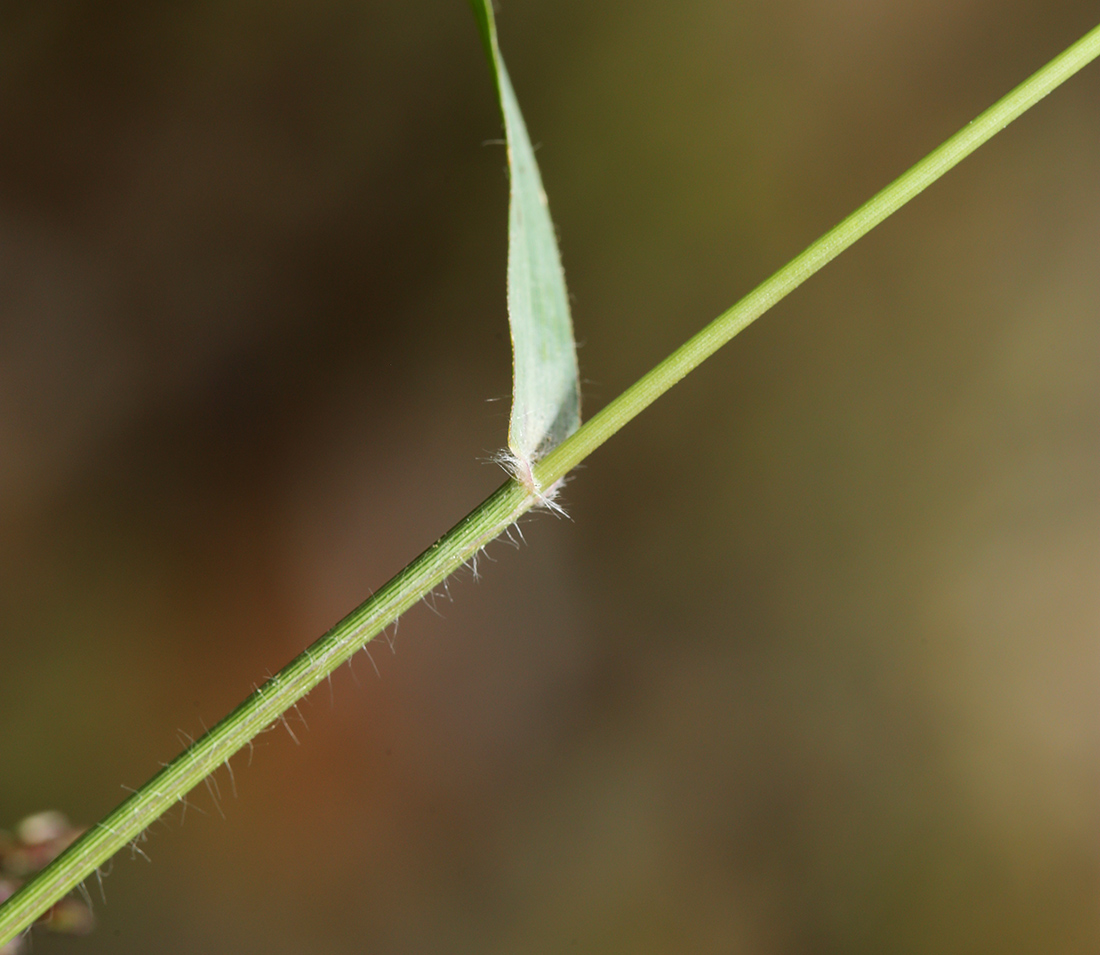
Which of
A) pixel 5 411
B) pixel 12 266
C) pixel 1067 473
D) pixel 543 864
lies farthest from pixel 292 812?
pixel 1067 473

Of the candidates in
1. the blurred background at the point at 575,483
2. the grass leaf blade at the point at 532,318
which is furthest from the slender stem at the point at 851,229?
the blurred background at the point at 575,483

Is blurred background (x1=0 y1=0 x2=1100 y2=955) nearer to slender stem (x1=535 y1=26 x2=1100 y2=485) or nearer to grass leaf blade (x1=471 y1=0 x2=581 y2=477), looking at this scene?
grass leaf blade (x1=471 y1=0 x2=581 y2=477)

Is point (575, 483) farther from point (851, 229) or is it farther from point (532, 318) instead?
point (851, 229)

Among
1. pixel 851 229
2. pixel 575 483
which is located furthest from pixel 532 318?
pixel 575 483

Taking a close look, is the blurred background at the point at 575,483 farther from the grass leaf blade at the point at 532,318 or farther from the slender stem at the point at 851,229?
the slender stem at the point at 851,229

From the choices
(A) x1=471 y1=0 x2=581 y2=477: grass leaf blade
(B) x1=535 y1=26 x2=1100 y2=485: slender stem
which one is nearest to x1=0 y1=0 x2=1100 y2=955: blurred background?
(A) x1=471 y1=0 x2=581 y2=477: grass leaf blade

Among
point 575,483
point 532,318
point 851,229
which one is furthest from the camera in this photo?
point 575,483

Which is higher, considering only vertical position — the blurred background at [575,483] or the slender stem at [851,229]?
the blurred background at [575,483]

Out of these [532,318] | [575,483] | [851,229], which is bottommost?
[851,229]
